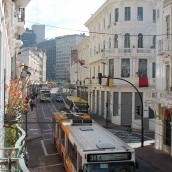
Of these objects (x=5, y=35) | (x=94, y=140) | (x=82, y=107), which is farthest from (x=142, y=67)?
(x=94, y=140)

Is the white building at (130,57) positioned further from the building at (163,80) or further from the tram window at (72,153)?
the tram window at (72,153)

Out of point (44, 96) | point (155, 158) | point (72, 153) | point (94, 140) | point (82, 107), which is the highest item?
point (94, 140)

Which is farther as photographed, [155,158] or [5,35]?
[155,158]

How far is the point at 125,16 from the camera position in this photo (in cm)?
5203

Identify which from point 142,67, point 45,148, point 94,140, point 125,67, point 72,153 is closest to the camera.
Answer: point 94,140

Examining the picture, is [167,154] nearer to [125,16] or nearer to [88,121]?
[88,121]

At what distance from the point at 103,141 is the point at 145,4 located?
36.9 meters

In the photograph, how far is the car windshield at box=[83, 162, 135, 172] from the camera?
1591 centimetres

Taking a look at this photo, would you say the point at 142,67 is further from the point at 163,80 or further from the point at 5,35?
the point at 5,35

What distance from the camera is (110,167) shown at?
15938mm

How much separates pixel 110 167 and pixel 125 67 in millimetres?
36359

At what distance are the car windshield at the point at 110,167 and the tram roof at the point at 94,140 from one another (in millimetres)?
623

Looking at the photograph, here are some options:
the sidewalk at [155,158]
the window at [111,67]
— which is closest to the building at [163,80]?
the sidewalk at [155,158]

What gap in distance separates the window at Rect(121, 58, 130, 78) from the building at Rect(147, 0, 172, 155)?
1564 cm
